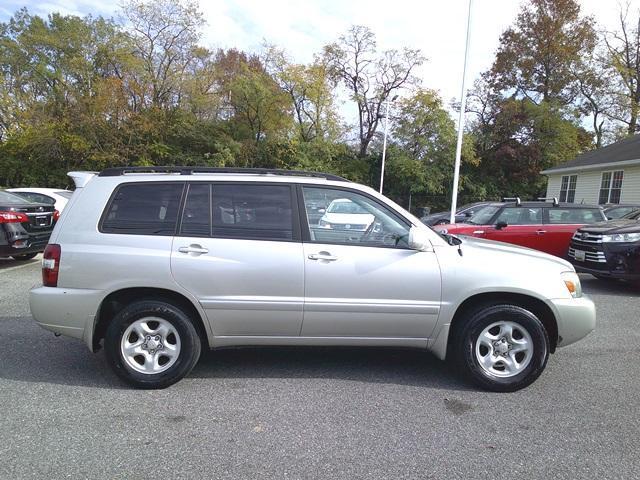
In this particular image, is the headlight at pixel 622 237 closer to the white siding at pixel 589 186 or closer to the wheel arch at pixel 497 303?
the wheel arch at pixel 497 303

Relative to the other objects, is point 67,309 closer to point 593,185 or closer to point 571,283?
point 571,283

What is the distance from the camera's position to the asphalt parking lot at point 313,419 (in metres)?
2.72

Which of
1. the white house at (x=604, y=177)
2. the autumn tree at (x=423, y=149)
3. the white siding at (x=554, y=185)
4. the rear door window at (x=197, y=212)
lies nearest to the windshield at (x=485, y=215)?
the rear door window at (x=197, y=212)

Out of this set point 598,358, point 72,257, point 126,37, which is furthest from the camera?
point 126,37

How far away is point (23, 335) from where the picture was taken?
4941mm

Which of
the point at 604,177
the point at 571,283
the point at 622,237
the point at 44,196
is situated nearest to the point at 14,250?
the point at 44,196

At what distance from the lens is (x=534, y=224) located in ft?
32.3

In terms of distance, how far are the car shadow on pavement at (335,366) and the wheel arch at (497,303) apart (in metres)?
0.42

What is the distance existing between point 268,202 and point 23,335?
129 inches

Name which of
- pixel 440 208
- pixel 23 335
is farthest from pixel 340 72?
pixel 23 335

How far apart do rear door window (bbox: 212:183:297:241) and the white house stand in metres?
20.3

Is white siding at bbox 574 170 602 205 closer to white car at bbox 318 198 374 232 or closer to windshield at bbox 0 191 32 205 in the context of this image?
white car at bbox 318 198 374 232

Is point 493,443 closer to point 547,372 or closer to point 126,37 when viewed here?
point 547,372

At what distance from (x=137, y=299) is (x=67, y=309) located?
53cm
